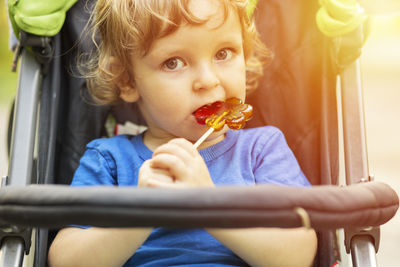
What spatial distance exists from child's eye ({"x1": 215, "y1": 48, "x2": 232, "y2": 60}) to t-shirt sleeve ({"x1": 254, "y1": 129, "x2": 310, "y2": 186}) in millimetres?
219

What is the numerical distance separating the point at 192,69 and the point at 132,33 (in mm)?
153

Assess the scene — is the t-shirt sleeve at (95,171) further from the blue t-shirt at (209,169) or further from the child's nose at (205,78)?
the child's nose at (205,78)

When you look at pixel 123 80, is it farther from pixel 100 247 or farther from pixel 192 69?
pixel 100 247

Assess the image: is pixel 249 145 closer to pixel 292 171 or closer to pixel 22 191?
pixel 292 171

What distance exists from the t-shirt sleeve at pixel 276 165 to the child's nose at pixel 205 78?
0.21 meters

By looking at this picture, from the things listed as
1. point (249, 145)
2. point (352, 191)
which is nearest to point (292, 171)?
point (249, 145)

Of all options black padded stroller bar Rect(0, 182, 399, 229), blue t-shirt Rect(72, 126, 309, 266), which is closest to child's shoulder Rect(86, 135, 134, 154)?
blue t-shirt Rect(72, 126, 309, 266)

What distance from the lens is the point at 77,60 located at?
1.41 metres

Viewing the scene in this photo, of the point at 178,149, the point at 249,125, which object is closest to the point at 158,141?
the point at 249,125

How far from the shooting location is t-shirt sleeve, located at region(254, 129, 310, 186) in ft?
3.72

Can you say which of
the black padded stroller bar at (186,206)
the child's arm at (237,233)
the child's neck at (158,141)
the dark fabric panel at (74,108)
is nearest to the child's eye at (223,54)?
the child's neck at (158,141)

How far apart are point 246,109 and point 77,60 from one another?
513 millimetres

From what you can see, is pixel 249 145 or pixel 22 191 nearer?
pixel 22 191

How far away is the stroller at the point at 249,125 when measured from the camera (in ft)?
2.03
